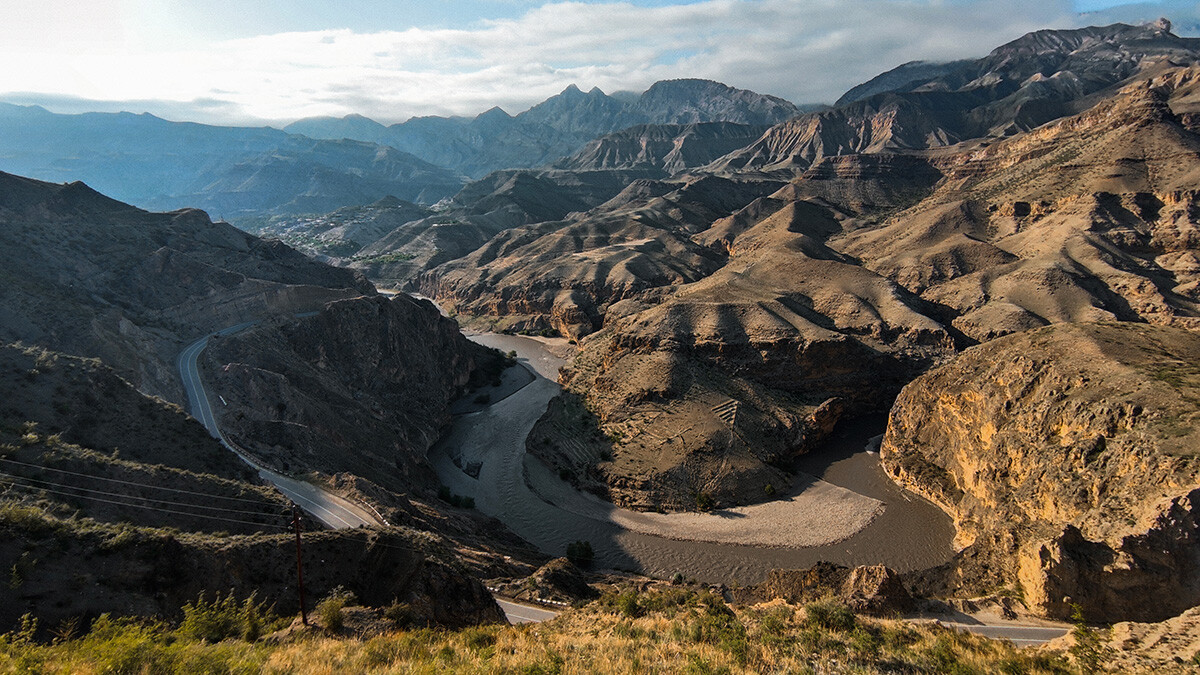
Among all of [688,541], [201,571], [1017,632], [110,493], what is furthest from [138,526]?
[1017,632]

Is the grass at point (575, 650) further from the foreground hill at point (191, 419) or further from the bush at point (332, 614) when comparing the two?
the foreground hill at point (191, 419)

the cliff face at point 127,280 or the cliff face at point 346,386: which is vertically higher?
the cliff face at point 127,280

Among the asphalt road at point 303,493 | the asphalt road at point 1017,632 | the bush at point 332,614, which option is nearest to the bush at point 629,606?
the bush at point 332,614

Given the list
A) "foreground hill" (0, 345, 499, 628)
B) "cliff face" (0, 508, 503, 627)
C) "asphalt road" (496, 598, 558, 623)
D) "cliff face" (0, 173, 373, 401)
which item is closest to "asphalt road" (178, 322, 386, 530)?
"cliff face" (0, 173, 373, 401)

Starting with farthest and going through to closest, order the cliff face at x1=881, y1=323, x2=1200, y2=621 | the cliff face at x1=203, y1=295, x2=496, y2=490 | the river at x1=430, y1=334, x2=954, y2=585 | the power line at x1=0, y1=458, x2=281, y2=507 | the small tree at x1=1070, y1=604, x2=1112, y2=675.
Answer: the cliff face at x1=203, y1=295, x2=496, y2=490 < the river at x1=430, y1=334, x2=954, y2=585 < the cliff face at x1=881, y1=323, x2=1200, y2=621 < the power line at x1=0, y1=458, x2=281, y2=507 < the small tree at x1=1070, y1=604, x2=1112, y2=675

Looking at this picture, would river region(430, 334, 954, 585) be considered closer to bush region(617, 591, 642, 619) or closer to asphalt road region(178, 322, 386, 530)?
asphalt road region(178, 322, 386, 530)

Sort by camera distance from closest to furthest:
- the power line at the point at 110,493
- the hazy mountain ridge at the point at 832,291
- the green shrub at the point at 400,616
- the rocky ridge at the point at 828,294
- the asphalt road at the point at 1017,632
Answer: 1. the green shrub at the point at 400,616
2. the asphalt road at the point at 1017,632
3. the power line at the point at 110,493
4. the rocky ridge at the point at 828,294
5. the hazy mountain ridge at the point at 832,291
